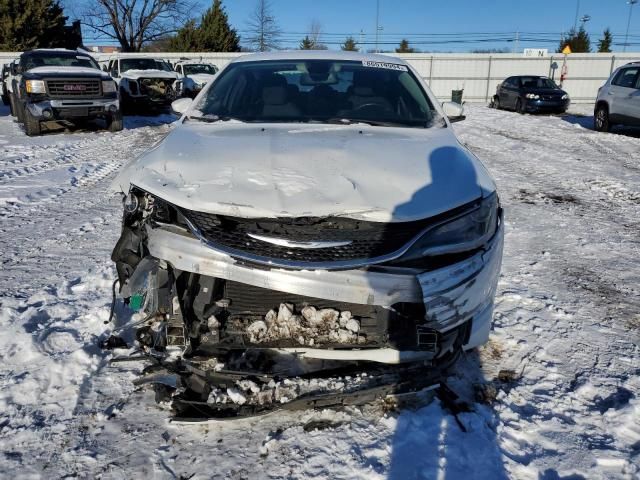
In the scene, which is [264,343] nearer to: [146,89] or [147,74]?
[146,89]

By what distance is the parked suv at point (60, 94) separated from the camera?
37.6ft

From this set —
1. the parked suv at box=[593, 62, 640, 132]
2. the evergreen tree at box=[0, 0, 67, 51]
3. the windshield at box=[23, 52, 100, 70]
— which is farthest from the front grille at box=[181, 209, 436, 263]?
the evergreen tree at box=[0, 0, 67, 51]

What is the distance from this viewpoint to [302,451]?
7.56 ft

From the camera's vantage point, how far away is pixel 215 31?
1576 inches

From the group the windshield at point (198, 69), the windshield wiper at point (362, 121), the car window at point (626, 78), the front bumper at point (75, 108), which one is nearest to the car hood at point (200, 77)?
the windshield at point (198, 69)

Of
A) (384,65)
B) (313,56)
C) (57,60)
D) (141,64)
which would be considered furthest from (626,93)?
(141,64)

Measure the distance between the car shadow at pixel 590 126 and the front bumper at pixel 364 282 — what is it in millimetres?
13484

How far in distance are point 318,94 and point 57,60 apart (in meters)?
12.2

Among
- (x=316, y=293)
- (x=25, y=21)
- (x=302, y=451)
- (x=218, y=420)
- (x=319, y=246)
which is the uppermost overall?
(x=25, y=21)

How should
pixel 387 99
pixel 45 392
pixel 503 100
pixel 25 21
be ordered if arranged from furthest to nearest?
1. pixel 25 21
2. pixel 503 100
3. pixel 387 99
4. pixel 45 392

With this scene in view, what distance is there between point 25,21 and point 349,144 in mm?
37458

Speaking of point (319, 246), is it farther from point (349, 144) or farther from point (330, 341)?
point (349, 144)

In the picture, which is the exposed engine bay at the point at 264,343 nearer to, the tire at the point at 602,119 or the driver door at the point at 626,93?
the driver door at the point at 626,93

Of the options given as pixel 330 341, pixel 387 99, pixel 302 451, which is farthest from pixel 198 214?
pixel 387 99
